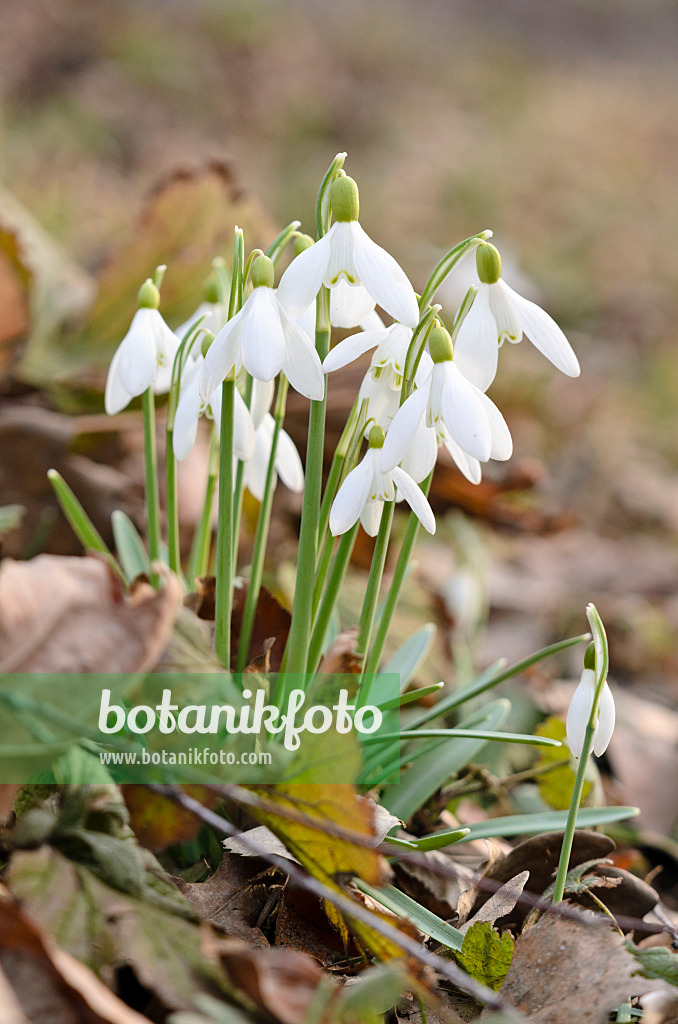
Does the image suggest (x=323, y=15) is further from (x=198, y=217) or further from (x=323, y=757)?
(x=323, y=757)

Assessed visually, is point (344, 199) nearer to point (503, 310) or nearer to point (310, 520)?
point (503, 310)

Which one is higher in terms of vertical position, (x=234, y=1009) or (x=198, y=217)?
(x=198, y=217)

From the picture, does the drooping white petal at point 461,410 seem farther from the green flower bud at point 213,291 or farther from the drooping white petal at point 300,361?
the green flower bud at point 213,291

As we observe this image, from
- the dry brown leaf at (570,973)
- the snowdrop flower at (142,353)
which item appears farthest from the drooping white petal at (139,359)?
the dry brown leaf at (570,973)

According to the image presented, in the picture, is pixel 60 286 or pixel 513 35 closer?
pixel 60 286

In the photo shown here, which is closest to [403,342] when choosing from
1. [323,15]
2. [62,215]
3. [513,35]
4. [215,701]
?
[215,701]
